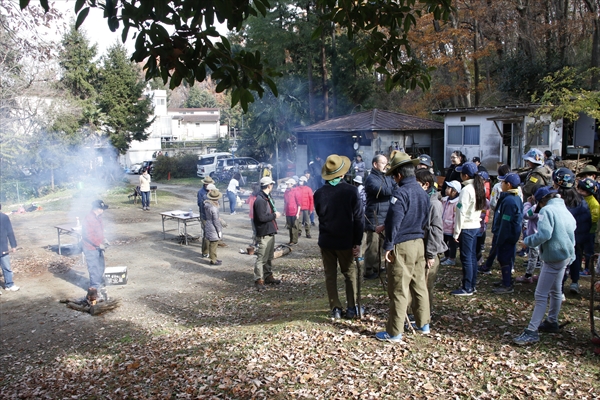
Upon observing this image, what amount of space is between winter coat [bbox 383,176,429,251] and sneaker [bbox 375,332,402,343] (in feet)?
3.46

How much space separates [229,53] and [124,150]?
113ft

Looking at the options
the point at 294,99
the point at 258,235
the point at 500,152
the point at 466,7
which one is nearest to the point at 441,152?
the point at 500,152

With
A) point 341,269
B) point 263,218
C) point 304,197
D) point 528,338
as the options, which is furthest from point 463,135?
point 528,338

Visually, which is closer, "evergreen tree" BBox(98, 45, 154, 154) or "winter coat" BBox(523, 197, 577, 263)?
"winter coat" BBox(523, 197, 577, 263)

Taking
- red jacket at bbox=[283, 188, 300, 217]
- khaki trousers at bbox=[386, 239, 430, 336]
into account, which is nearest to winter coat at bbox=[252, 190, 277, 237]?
red jacket at bbox=[283, 188, 300, 217]

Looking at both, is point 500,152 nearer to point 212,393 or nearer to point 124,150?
point 212,393

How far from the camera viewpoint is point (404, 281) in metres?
5.38

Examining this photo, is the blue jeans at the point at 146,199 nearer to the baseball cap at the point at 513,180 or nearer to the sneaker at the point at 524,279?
the sneaker at the point at 524,279

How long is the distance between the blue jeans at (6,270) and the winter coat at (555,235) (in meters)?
9.79

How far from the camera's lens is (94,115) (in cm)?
3216

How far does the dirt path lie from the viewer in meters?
7.96

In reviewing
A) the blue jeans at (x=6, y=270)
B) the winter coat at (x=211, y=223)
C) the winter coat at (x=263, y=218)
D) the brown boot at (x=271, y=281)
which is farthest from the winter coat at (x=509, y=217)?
the blue jeans at (x=6, y=270)

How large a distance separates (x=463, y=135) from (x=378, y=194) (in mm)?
16338

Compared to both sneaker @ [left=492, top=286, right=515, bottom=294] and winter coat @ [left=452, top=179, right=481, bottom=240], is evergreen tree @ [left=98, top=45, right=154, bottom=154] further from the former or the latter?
sneaker @ [left=492, top=286, right=515, bottom=294]
